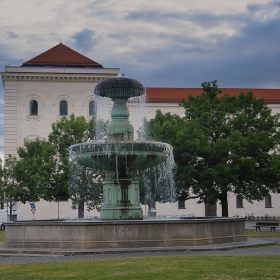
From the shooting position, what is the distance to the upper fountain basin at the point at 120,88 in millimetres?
20672

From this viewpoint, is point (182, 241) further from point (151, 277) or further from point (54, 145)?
point (54, 145)

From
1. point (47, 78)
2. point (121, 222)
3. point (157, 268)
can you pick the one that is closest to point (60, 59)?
point (47, 78)

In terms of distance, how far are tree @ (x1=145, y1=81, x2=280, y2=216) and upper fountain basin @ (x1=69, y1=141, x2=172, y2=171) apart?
15.6m

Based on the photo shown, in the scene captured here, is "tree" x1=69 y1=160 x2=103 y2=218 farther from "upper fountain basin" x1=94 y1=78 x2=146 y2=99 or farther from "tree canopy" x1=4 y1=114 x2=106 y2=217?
"upper fountain basin" x1=94 y1=78 x2=146 y2=99

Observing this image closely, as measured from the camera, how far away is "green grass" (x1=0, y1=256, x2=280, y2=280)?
10.9 meters

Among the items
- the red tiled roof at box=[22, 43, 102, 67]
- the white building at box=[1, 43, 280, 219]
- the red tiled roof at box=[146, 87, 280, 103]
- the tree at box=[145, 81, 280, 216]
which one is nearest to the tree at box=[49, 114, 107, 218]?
the tree at box=[145, 81, 280, 216]

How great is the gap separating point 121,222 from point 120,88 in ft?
19.0

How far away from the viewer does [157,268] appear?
39.4 ft

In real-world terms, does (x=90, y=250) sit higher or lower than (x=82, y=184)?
lower

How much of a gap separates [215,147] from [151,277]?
25.9 m

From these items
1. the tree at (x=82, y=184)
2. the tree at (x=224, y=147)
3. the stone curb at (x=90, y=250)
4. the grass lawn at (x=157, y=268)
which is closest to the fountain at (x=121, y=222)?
the stone curb at (x=90, y=250)

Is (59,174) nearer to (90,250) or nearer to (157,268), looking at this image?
(90,250)

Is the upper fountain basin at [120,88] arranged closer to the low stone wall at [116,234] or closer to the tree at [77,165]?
the low stone wall at [116,234]

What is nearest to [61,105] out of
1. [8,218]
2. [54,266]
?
[8,218]
